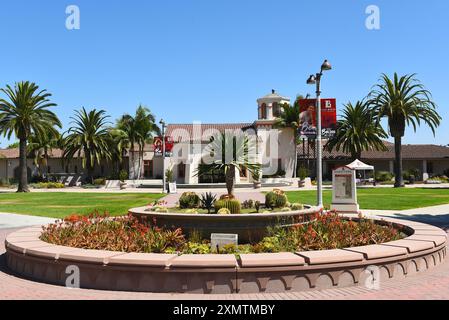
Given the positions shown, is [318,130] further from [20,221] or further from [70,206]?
[70,206]

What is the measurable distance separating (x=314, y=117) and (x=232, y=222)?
8.27 m

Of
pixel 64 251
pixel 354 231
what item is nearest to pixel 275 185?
pixel 354 231

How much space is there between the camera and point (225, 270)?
268 inches

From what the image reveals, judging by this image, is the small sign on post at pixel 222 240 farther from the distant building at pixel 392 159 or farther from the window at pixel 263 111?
the distant building at pixel 392 159

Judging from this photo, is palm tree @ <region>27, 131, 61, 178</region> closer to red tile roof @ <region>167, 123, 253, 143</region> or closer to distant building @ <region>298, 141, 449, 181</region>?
red tile roof @ <region>167, 123, 253, 143</region>

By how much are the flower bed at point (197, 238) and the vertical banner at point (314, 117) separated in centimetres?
655

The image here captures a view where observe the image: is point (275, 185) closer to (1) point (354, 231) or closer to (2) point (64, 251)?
(1) point (354, 231)

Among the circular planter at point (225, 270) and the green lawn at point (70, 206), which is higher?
the circular planter at point (225, 270)

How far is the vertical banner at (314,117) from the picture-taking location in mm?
16777

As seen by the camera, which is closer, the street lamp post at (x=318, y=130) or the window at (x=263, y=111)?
the street lamp post at (x=318, y=130)

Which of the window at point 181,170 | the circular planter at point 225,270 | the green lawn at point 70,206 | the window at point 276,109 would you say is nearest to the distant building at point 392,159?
the window at point 276,109

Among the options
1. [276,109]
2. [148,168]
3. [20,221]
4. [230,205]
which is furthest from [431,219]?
[148,168]
